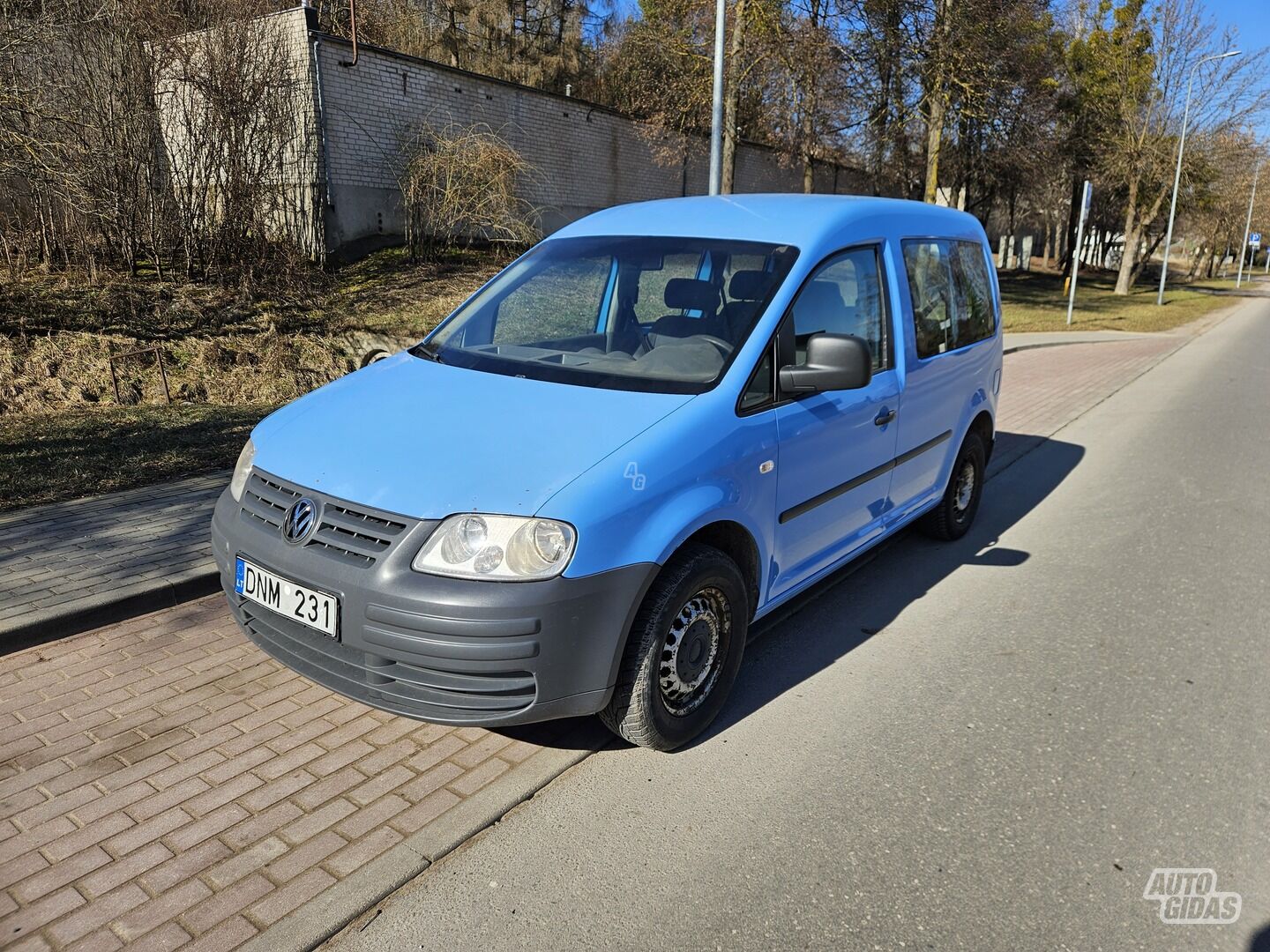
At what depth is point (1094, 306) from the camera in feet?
101

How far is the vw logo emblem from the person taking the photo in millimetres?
3045

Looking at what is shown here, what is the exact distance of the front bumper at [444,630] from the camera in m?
2.79

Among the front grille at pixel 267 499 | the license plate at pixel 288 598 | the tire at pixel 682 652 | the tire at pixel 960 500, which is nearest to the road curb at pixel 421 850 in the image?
the tire at pixel 682 652

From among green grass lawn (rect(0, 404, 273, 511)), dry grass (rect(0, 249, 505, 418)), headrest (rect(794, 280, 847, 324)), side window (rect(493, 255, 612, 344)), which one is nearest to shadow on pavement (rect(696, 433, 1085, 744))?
headrest (rect(794, 280, 847, 324))

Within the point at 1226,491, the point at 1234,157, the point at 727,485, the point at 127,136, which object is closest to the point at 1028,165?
the point at 1234,157

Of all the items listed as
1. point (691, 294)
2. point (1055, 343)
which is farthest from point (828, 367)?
point (1055, 343)

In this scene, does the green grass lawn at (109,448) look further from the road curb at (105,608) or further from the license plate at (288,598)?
the license plate at (288,598)

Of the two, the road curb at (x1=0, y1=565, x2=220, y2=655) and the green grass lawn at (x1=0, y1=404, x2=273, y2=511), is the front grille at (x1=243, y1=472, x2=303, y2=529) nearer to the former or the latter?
the road curb at (x1=0, y1=565, x2=220, y2=655)

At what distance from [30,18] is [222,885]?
11455 mm

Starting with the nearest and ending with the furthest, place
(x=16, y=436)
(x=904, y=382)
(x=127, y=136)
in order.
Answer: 1. (x=904, y=382)
2. (x=16, y=436)
3. (x=127, y=136)

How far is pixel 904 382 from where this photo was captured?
4.61m

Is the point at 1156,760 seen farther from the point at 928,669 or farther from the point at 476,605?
the point at 476,605

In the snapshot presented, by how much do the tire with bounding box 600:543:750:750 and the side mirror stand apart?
0.79 m

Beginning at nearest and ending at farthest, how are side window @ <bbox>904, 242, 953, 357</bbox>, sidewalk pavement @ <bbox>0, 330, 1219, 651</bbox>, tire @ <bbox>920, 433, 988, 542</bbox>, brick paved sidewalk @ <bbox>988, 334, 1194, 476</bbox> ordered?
sidewalk pavement @ <bbox>0, 330, 1219, 651</bbox> → side window @ <bbox>904, 242, 953, 357</bbox> → tire @ <bbox>920, 433, 988, 542</bbox> → brick paved sidewalk @ <bbox>988, 334, 1194, 476</bbox>
